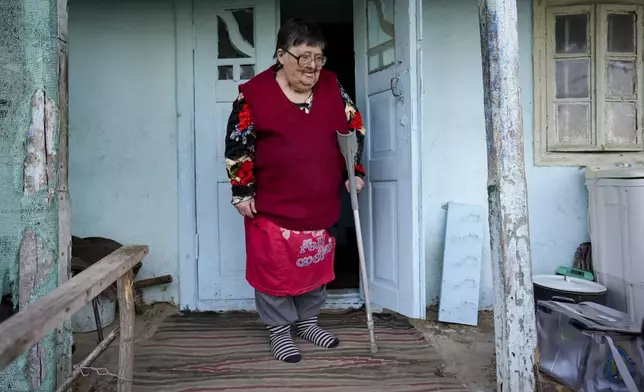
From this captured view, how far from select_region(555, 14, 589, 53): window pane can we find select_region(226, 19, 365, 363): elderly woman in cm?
198

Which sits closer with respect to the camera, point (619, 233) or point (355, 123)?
point (355, 123)

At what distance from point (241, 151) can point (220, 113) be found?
1045 millimetres

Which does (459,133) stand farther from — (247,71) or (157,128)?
(157,128)

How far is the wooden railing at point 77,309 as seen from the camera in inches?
39.5

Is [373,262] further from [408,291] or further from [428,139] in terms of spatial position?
[428,139]

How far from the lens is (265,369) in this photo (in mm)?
2443

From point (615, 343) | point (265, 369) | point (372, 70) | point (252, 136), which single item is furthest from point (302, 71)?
point (615, 343)

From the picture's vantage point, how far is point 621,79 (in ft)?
A: 11.5

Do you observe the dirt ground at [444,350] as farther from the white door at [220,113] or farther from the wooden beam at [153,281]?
the white door at [220,113]

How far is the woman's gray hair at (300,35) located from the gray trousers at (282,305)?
1366mm

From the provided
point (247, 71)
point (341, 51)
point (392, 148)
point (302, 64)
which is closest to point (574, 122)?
point (392, 148)

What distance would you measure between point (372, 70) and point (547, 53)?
4.43 ft

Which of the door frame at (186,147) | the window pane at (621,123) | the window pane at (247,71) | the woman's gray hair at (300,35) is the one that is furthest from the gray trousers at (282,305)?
the window pane at (621,123)

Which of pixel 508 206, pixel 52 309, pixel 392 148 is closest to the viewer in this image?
pixel 52 309
